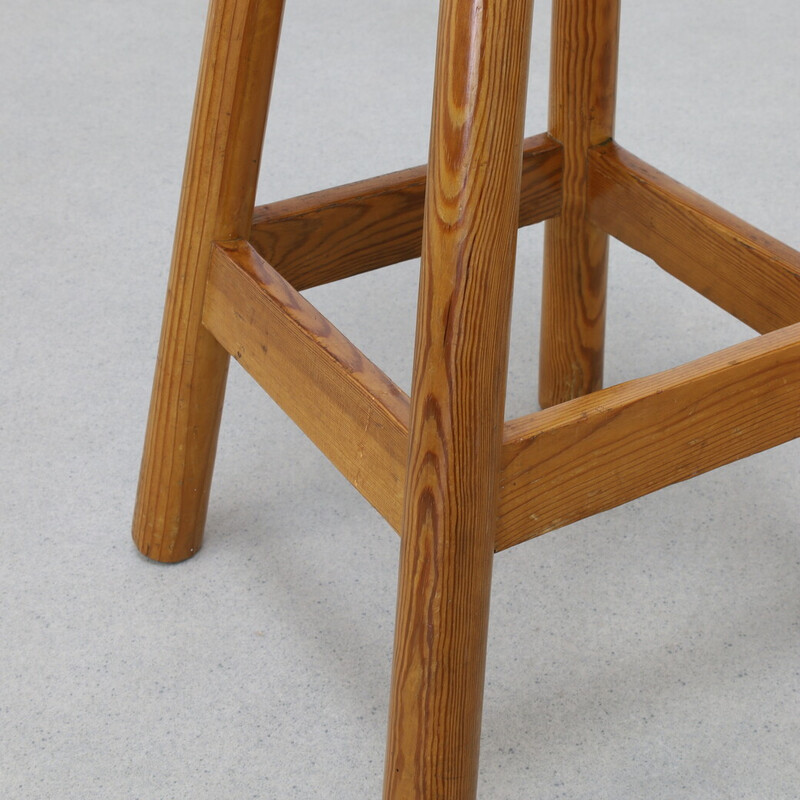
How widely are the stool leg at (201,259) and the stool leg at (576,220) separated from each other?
297 mm

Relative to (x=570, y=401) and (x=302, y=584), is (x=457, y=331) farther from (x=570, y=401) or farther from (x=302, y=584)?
(x=302, y=584)

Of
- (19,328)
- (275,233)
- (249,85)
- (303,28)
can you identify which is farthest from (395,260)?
(303,28)

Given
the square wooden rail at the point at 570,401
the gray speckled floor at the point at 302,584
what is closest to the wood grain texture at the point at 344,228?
the square wooden rail at the point at 570,401

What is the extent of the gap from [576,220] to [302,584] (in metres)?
0.43

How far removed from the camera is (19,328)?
1.53 m

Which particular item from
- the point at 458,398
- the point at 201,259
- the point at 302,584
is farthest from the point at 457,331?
the point at 302,584

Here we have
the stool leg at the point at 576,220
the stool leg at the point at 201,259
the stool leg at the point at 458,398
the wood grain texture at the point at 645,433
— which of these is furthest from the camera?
the stool leg at the point at 576,220

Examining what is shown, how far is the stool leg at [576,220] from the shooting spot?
3.74 feet

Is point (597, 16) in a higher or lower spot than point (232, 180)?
higher

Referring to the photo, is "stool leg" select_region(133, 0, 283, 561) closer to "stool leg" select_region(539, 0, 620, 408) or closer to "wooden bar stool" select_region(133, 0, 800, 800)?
"wooden bar stool" select_region(133, 0, 800, 800)

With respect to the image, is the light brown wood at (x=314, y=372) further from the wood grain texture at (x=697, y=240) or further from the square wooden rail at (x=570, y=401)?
the wood grain texture at (x=697, y=240)

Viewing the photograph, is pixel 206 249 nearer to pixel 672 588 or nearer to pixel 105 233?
pixel 672 588

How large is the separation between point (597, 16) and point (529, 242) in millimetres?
626

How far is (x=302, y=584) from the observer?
46.1 inches
